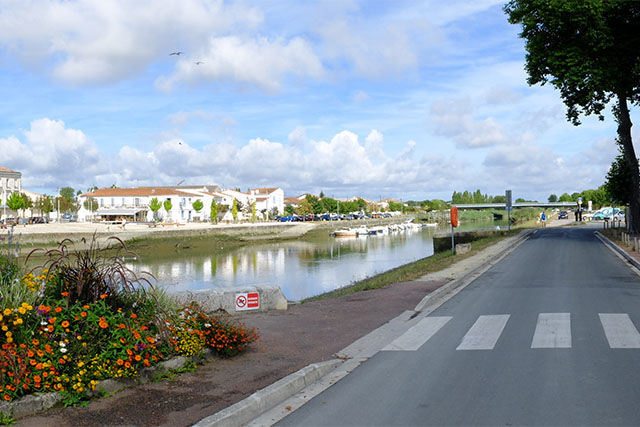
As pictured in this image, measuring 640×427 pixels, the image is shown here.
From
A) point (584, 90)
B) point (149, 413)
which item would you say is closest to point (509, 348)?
point (149, 413)

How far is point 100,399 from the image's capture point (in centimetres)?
633

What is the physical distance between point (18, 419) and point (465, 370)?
5.28 meters

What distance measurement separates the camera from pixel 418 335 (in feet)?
33.1

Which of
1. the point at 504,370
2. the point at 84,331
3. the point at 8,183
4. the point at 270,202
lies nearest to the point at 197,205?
the point at 8,183

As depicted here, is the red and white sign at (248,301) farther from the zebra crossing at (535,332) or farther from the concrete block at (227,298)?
the zebra crossing at (535,332)

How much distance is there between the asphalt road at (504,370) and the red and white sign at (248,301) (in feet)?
11.8

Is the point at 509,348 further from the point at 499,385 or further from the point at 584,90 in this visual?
the point at 584,90

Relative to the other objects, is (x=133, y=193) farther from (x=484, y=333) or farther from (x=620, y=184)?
(x=484, y=333)

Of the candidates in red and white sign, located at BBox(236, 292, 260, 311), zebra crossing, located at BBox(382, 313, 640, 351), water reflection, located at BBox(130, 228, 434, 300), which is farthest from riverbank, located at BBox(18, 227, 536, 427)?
water reflection, located at BBox(130, 228, 434, 300)

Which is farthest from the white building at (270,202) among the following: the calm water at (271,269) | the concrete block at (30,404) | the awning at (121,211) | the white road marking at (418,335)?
the concrete block at (30,404)

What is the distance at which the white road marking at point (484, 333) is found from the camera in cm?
906

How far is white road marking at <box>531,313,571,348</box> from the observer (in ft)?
29.4

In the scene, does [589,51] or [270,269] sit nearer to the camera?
[589,51]

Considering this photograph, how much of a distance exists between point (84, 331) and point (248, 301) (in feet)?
18.6
